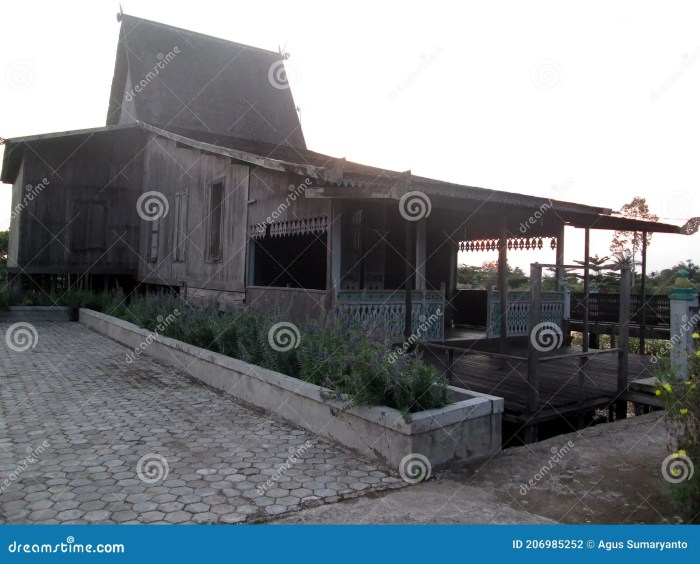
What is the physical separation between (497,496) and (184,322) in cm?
696

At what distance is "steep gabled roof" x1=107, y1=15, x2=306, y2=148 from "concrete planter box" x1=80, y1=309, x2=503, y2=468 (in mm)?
13852

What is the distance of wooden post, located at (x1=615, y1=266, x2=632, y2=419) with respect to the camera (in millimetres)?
6957

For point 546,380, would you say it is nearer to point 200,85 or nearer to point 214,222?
point 214,222

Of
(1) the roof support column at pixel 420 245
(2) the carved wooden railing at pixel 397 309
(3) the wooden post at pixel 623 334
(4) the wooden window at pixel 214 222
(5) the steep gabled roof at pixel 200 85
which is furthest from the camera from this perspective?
(5) the steep gabled roof at pixel 200 85

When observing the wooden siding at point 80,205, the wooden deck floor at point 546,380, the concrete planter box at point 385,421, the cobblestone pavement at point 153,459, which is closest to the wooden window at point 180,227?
the wooden siding at point 80,205

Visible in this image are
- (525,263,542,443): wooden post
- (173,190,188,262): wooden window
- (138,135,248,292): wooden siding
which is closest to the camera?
(525,263,542,443): wooden post

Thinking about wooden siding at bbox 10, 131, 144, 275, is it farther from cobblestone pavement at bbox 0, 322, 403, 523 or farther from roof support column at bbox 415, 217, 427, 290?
roof support column at bbox 415, 217, 427, 290

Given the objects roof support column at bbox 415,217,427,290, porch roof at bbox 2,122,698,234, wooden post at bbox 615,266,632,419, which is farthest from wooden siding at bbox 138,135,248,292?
wooden post at bbox 615,266,632,419

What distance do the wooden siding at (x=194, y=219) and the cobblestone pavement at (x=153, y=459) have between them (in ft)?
14.2

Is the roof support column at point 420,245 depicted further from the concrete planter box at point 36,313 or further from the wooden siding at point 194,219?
the concrete planter box at point 36,313

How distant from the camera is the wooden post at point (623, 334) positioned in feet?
22.8

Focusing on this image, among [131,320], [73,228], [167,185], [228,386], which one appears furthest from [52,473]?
[73,228]

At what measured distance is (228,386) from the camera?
743 cm

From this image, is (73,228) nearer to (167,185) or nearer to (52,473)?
(167,185)
